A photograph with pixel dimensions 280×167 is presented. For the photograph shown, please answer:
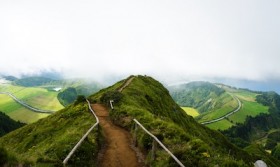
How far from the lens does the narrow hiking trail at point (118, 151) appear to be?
26609 mm

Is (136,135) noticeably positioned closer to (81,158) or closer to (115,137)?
(115,137)

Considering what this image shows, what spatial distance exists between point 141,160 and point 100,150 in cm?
551

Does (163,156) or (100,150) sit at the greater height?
(163,156)

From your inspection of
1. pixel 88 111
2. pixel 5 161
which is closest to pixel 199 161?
pixel 5 161

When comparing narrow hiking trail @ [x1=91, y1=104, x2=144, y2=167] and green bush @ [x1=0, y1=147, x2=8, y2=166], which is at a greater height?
green bush @ [x1=0, y1=147, x2=8, y2=166]

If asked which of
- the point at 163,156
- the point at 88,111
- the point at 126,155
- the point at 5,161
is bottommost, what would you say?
the point at 88,111

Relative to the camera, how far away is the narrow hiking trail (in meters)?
26.6

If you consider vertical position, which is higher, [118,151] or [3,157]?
[3,157]

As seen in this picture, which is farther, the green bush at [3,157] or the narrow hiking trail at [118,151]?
the narrow hiking trail at [118,151]

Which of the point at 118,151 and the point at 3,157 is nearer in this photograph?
the point at 3,157

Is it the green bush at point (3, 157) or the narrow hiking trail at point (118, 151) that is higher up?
the green bush at point (3, 157)

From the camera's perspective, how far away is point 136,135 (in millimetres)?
33875

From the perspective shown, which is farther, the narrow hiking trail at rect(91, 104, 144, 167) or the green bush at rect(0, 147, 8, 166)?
the narrow hiking trail at rect(91, 104, 144, 167)

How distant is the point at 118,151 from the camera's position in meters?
30.8
